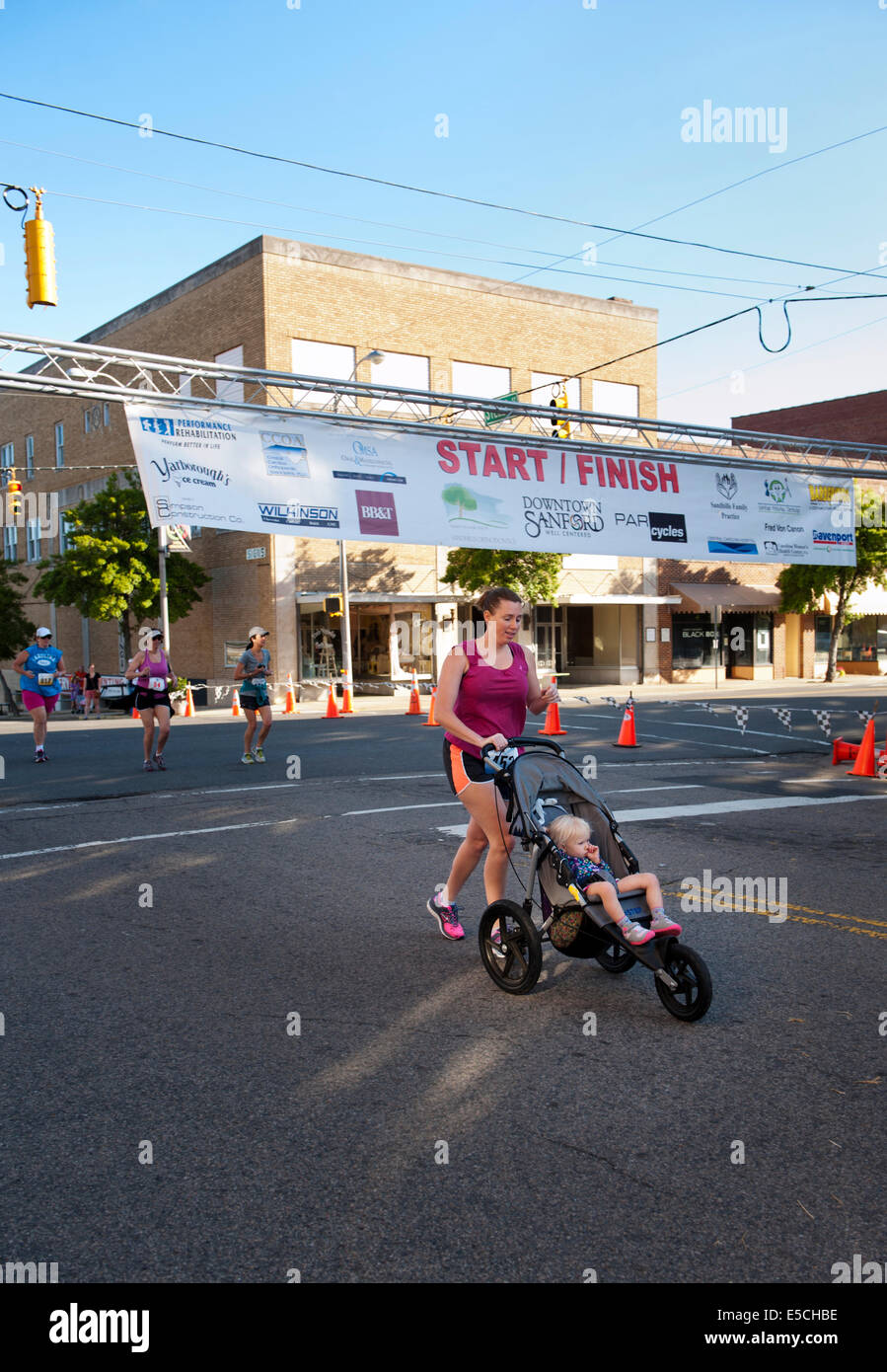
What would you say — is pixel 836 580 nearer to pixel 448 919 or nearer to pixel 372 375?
pixel 372 375

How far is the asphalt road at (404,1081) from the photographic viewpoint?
10.4 feet

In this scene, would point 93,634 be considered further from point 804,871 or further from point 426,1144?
point 426,1144

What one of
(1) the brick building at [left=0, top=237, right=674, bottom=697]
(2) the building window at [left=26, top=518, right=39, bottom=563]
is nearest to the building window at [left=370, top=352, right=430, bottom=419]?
(1) the brick building at [left=0, top=237, right=674, bottom=697]

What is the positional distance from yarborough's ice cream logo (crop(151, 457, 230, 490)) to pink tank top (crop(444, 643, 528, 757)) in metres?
9.25

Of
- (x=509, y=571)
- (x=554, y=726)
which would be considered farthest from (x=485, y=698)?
(x=509, y=571)

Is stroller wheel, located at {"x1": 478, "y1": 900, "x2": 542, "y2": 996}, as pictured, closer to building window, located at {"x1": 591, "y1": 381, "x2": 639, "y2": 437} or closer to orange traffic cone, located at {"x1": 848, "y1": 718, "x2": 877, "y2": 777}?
orange traffic cone, located at {"x1": 848, "y1": 718, "x2": 877, "y2": 777}

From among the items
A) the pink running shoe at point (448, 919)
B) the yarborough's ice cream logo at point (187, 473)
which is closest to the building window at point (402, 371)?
the yarborough's ice cream logo at point (187, 473)

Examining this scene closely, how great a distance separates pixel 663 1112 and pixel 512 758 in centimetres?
197

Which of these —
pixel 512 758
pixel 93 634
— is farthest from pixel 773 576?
pixel 512 758

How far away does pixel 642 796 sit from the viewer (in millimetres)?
11727

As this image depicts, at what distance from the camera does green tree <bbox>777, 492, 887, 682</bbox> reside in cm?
4022

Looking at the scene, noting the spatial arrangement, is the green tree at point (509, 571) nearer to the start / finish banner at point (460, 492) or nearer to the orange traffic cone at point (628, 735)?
the start / finish banner at point (460, 492)

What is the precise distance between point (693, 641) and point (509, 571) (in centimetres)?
1116

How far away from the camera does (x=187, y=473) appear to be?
14.3 meters
